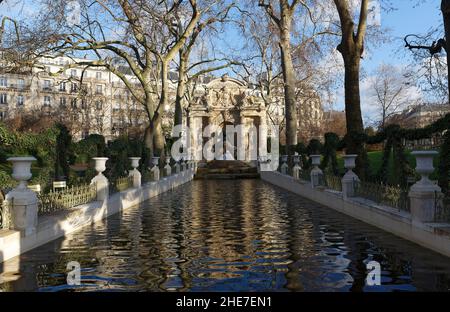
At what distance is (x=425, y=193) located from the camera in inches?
313

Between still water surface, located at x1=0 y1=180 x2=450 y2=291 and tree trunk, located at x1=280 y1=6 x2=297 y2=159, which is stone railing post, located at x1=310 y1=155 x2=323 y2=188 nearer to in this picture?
still water surface, located at x1=0 y1=180 x2=450 y2=291

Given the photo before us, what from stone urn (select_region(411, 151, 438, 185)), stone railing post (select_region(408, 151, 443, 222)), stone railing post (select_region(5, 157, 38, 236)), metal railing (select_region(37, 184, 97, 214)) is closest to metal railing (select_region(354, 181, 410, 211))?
stone railing post (select_region(408, 151, 443, 222))

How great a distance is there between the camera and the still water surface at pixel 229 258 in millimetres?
5676

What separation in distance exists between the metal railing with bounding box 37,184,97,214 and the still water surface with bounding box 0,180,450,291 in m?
0.82

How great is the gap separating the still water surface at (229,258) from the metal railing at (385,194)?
69cm

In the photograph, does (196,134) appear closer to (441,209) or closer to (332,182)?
(332,182)

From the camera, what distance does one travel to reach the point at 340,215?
489 inches

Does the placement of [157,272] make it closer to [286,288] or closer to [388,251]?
[286,288]

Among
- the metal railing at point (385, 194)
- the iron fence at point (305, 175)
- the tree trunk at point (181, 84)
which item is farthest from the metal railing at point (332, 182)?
the tree trunk at point (181, 84)

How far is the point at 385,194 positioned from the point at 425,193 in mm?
2372

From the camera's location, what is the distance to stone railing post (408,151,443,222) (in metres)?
7.85

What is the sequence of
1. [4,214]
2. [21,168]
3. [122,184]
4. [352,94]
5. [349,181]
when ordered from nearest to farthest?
[4,214], [21,168], [349,181], [352,94], [122,184]

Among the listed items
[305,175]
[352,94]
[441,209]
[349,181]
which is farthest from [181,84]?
[441,209]
